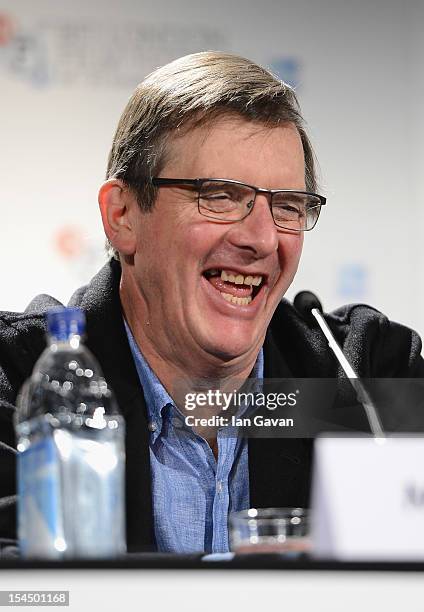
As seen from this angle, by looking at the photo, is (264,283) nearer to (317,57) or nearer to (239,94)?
(239,94)

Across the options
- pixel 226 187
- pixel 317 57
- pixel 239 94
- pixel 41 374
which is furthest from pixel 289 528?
pixel 317 57

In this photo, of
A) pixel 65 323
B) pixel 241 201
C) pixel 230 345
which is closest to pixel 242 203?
pixel 241 201

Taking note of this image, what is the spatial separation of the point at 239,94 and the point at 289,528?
857 millimetres

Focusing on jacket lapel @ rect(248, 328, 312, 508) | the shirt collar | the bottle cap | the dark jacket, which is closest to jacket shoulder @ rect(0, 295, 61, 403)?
the dark jacket

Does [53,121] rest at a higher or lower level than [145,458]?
higher

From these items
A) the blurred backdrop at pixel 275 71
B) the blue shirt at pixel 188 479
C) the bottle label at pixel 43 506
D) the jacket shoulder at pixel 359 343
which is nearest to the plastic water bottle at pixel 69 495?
the bottle label at pixel 43 506

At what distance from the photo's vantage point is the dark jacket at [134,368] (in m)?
1.36

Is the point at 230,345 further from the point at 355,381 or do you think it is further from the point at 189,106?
the point at 189,106

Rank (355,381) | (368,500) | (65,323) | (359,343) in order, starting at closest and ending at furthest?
(368,500) → (65,323) → (355,381) → (359,343)

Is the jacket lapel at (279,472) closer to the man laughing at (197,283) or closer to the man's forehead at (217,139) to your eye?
the man laughing at (197,283)

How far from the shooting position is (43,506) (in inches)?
31.5

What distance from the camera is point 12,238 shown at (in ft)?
7.48
